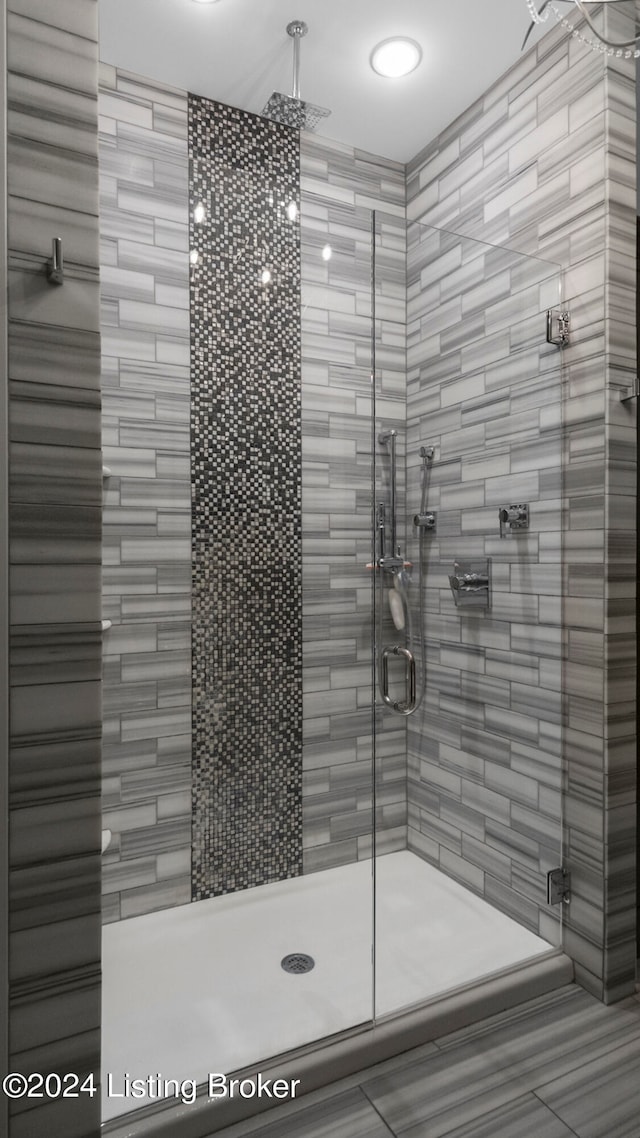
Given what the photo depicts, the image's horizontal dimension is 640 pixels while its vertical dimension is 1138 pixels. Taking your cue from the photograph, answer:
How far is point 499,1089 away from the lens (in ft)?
4.85

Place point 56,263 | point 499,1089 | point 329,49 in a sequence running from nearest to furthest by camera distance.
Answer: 1. point 56,263
2. point 499,1089
3. point 329,49

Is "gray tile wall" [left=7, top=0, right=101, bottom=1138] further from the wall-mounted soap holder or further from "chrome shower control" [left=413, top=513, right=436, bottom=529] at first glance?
the wall-mounted soap holder

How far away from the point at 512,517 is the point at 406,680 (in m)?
0.56

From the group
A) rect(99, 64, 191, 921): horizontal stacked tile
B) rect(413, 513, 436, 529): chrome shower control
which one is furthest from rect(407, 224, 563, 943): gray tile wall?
rect(99, 64, 191, 921): horizontal stacked tile

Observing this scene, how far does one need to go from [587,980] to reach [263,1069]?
0.95 meters

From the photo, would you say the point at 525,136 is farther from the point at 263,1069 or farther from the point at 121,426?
the point at 263,1069

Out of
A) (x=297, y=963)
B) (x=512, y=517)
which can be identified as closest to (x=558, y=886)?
(x=297, y=963)

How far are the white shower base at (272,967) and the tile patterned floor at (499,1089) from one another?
118 millimetres

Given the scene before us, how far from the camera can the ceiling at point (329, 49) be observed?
6.00 feet

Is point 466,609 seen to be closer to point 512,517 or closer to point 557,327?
point 512,517

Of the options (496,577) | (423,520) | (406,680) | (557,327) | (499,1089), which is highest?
(557,327)

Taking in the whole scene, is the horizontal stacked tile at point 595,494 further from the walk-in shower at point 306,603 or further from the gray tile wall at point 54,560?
the gray tile wall at point 54,560

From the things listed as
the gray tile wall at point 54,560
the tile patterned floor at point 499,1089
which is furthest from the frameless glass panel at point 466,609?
the gray tile wall at point 54,560

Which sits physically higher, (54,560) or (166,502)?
(166,502)
